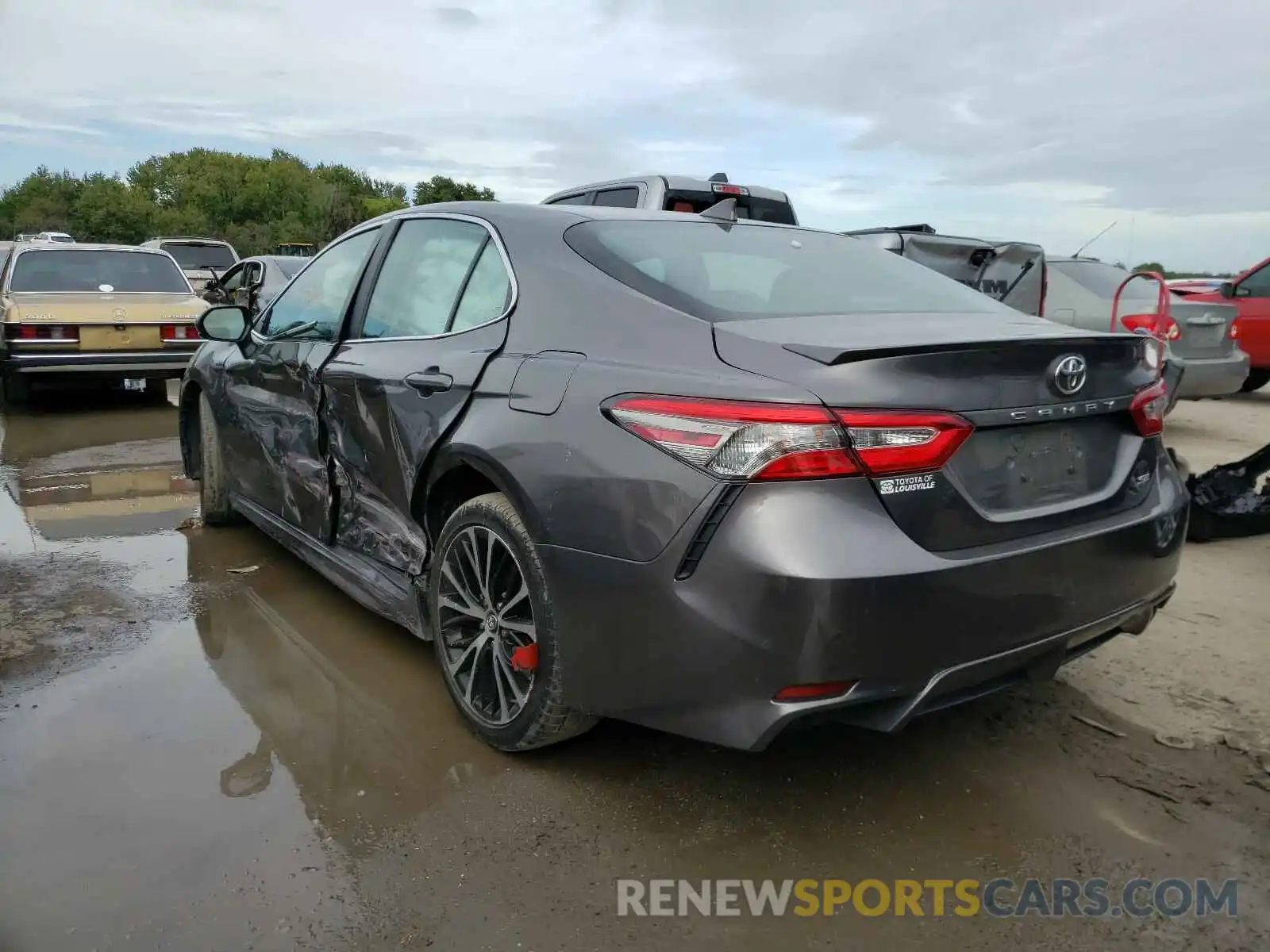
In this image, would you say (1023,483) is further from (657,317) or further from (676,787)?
(676,787)

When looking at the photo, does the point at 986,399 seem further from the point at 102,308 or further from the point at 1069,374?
the point at 102,308

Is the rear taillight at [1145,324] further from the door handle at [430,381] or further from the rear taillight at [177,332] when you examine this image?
the rear taillight at [177,332]

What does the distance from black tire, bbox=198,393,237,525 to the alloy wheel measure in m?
2.65

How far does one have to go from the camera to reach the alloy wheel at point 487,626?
2.76 metres

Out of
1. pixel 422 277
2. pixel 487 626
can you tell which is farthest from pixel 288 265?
pixel 487 626

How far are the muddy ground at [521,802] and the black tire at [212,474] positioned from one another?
54.6 inches

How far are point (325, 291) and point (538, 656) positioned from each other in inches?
87.1

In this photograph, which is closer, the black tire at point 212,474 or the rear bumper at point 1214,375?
the black tire at point 212,474

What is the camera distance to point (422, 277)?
11.4 ft

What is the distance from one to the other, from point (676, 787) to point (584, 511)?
91 cm

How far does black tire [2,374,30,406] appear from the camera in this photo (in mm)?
9664

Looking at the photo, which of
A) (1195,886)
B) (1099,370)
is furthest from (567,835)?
(1099,370)

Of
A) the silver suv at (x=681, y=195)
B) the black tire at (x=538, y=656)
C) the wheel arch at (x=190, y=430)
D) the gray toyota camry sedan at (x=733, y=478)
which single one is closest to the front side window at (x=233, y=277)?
the silver suv at (x=681, y=195)

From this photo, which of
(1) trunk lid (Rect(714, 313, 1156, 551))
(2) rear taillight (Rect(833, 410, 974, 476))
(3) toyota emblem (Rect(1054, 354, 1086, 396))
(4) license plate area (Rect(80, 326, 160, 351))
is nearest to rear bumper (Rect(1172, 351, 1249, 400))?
(1) trunk lid (Rect(714, 313, 1156, 551))
